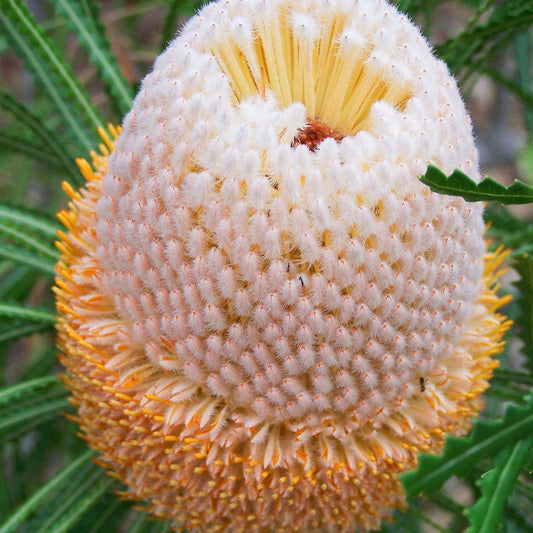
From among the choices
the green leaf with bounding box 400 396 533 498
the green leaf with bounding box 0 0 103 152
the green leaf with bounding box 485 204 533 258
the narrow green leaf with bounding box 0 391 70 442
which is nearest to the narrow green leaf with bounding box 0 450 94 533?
the narrow green leaf with bounding box 0 391 70 442

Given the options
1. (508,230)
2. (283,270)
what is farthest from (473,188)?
(508,230)

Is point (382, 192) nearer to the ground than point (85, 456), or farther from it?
farther from it

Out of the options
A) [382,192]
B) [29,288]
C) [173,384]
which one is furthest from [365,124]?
[29,288]

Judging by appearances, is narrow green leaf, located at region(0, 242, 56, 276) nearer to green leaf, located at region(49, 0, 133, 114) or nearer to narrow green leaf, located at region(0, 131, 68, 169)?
narrow green leaf, located at region(0, 131, 68, 169)

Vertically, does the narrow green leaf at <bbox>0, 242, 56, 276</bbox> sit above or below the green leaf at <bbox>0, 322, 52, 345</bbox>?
above

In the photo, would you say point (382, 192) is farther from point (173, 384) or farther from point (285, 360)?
point (173, 384)

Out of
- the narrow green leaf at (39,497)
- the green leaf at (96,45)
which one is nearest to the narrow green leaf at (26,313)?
the narrow green leaf at (39,497)
